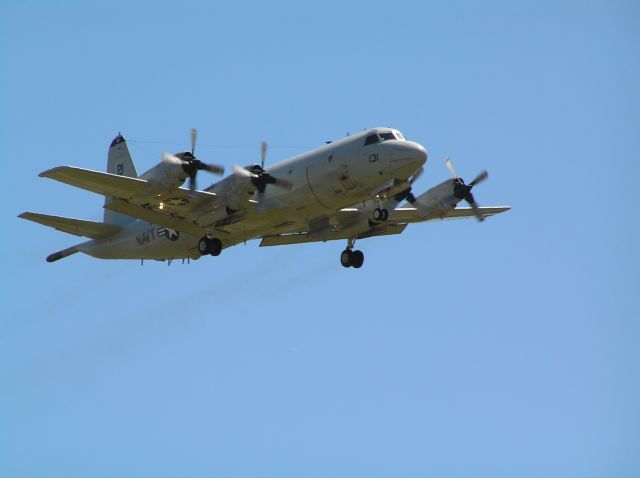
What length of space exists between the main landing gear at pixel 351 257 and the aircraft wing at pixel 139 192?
215 inches

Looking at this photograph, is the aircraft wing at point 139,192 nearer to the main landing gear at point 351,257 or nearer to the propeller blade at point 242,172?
the propeller blade at point 242,172

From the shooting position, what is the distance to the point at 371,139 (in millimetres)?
37281

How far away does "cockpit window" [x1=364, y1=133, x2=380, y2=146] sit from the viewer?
37219mm

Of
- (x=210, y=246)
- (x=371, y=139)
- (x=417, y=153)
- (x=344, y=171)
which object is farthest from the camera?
(x=210, y=246)

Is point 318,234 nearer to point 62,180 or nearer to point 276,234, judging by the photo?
point 276,234

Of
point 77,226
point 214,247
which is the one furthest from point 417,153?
point 77,226

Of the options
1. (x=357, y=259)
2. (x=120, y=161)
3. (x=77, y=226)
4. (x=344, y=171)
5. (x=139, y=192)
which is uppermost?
(x=120, y=161)

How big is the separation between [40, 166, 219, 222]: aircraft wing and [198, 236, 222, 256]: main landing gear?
2.78 ft

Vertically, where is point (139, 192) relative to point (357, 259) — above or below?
above

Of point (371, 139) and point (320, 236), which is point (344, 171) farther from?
point (320, 236)

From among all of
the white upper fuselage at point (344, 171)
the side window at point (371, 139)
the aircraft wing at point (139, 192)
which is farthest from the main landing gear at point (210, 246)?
the side window at point (371, 139)

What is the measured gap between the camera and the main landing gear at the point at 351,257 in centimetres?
4075

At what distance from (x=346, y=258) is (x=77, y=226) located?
31.3ft

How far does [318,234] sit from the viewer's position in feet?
133
